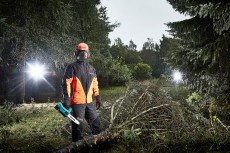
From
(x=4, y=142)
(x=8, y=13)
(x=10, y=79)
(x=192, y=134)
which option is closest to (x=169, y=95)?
(x=192, y=134)

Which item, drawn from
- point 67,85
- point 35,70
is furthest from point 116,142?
point 35,70

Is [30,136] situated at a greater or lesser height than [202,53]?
lesser

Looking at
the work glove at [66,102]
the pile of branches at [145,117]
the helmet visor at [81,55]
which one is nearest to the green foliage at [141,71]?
the pile of branches at [145,117]

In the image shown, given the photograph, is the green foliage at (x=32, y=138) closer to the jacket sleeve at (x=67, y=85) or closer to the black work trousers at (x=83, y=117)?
the black work trousers at (x=83, y=117)

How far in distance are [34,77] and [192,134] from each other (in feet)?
52.7

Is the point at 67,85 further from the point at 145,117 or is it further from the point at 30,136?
the point at 30,136

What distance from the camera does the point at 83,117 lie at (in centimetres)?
627

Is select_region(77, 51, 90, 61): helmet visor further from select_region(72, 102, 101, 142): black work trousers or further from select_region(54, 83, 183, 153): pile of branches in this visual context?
select_region(54, 83, 183, 153): pile of branches

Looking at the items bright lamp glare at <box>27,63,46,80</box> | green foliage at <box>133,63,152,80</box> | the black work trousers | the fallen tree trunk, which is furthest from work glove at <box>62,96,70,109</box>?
green foliage at <box>133,63,152,80</box>

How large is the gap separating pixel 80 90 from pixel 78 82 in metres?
0.18

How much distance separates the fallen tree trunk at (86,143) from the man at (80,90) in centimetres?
43

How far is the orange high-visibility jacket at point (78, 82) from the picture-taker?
613 cm

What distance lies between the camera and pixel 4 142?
21.9 feet

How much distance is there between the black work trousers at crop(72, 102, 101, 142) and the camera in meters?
6.15
